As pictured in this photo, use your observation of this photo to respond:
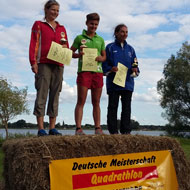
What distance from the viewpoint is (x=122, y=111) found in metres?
4.73

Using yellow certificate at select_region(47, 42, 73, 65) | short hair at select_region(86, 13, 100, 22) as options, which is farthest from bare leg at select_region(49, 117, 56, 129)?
short hair at select_region(86, 13, 100, 22)

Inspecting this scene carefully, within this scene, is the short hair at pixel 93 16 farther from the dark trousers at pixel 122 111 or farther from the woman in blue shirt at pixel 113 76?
the dark trousers at pixel 122 111

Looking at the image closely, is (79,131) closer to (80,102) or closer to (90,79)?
(80,102)

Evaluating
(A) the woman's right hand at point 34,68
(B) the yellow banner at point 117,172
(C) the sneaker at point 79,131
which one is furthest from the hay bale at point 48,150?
(A) the woman's right hand at point 34,68

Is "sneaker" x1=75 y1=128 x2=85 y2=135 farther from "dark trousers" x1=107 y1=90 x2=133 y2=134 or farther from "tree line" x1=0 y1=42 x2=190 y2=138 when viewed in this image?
"tree line" x1=0 y1=42 x2=190 y2=138

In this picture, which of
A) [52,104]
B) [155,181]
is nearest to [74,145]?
[52,104]

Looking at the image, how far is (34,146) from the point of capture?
3.16 m

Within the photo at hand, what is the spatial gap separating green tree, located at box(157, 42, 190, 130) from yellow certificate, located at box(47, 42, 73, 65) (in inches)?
1113

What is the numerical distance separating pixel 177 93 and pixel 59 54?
29206mm

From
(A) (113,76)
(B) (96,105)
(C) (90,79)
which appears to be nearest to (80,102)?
(B) (96,105)

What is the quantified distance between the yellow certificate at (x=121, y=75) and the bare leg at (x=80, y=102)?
530 millimetres

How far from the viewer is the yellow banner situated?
3242 mm

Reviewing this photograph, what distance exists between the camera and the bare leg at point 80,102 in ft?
14.1

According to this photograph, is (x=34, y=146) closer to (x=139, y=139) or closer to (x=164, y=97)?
(x=139, y=139)
